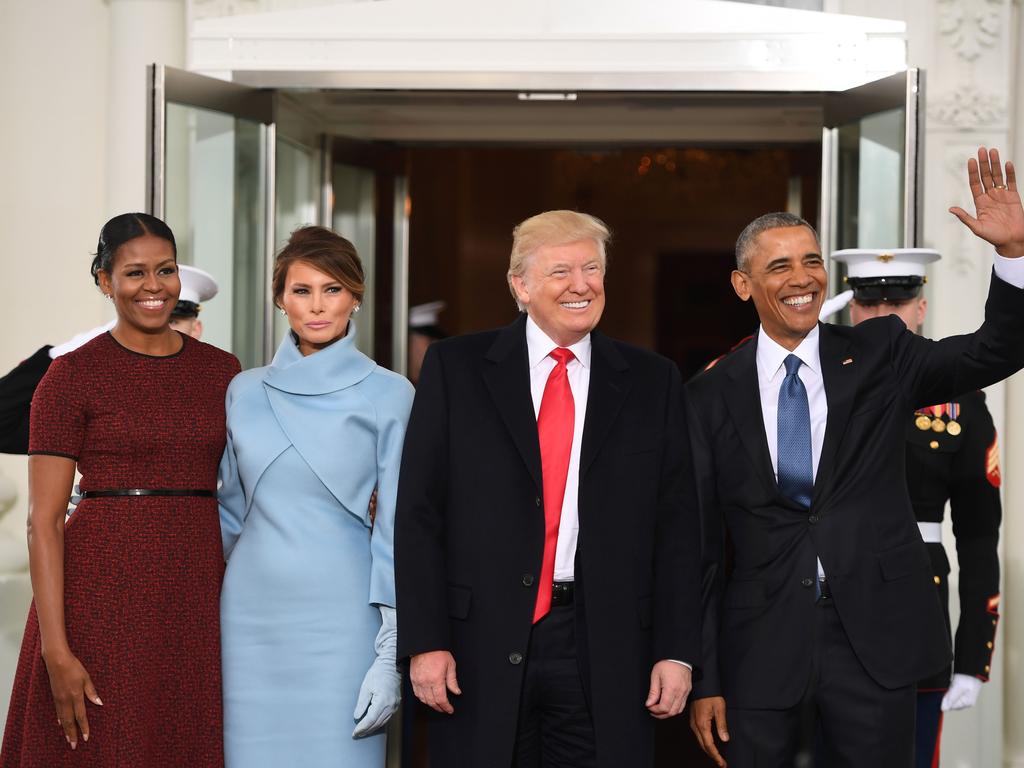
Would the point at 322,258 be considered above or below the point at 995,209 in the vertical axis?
below

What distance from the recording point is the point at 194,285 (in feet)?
12.9

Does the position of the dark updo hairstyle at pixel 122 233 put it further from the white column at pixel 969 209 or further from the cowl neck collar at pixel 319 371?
the white column at pixel 969 209

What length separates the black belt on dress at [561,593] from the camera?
2584mm

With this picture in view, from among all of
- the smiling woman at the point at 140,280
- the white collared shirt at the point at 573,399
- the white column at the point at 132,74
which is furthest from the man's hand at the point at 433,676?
the white column at the point at 132,74

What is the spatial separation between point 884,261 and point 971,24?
84.6 inches

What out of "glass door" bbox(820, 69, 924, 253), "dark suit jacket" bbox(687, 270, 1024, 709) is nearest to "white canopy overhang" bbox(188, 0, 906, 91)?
"glass door" bbox(820, 69, 924, 253)

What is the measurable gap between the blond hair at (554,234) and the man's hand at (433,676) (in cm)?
74

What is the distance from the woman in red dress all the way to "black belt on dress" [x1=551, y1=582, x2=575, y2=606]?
0.70 meters

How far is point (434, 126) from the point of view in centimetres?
633

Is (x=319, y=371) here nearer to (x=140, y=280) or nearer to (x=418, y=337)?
(x=140, y=280)

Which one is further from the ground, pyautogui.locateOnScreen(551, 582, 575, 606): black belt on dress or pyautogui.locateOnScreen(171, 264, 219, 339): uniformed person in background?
pyautogui.locateOnScreen(171, 264, 219, 339): uniformed person in background

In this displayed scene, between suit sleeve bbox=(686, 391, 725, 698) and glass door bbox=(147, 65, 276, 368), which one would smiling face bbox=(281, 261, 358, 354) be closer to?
suit sleeve bbox=(686, 391, 725, 698)

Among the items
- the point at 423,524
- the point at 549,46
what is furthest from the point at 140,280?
the point at 549,46

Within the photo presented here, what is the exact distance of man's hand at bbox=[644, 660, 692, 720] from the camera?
256cm
